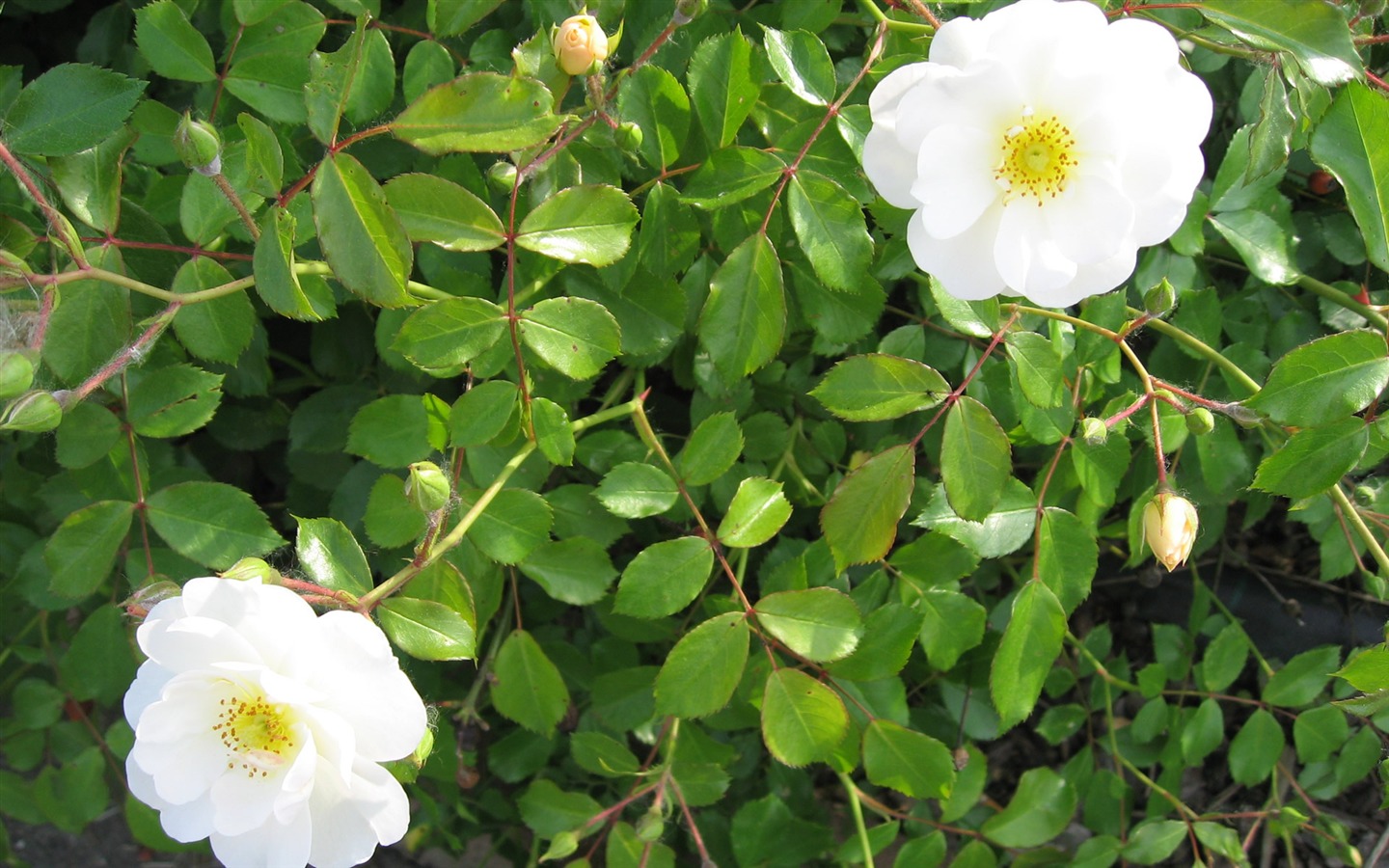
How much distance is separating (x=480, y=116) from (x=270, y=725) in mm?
727

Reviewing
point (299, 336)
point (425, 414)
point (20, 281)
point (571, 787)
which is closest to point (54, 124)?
point (20, 281)

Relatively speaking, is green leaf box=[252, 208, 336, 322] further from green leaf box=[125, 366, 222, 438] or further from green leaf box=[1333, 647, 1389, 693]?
green leaf box=[1333, 647, 1389, 693]

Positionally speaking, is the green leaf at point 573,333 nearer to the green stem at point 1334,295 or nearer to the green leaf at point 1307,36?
the green leaf at point 1307,36

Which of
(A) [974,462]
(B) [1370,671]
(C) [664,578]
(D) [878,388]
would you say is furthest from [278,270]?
(B) [1370,671]

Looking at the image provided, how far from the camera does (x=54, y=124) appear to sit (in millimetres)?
1205

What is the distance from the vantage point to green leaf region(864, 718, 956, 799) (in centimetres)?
148

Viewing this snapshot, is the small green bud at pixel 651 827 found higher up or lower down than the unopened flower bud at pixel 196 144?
lower down

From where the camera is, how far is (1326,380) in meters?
1.11

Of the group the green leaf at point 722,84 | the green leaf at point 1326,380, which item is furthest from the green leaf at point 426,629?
the green leaf at point 1326,380

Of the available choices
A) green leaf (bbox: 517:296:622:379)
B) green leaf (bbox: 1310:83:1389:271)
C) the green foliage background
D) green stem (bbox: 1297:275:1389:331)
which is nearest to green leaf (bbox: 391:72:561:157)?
the green foliage background

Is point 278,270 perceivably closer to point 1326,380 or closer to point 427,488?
point 427,488

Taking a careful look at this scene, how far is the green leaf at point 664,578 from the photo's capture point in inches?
52.6

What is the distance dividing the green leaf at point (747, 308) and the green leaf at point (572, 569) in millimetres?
377

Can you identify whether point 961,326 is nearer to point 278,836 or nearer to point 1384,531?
point 1384,531
